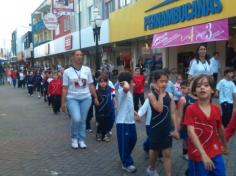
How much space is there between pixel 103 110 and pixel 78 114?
1074 millimetres

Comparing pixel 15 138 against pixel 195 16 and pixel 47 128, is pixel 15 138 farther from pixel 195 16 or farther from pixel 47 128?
pixel 195 16

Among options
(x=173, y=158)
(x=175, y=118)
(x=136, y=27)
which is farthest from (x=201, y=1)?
(x=175, y=118)

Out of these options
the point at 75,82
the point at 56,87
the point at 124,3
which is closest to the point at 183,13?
the point at 56,87

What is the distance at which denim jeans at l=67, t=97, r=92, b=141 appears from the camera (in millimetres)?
7340

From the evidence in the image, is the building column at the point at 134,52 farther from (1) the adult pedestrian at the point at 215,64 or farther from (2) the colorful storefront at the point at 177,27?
(1) the adult pedestrian at the point at 215,64

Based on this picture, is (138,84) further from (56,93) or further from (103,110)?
(103,110)

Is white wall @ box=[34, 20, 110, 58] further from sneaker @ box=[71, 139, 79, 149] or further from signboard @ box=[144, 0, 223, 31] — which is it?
sneaker @ box=[71, 139, 79, 149]

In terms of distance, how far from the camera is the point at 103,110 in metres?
8.36

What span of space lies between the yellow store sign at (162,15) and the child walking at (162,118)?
8635 mm

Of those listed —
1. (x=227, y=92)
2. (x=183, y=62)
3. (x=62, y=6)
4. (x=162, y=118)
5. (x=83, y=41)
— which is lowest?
(x=162, y=118)

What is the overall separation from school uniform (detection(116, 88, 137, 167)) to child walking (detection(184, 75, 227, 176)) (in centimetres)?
202

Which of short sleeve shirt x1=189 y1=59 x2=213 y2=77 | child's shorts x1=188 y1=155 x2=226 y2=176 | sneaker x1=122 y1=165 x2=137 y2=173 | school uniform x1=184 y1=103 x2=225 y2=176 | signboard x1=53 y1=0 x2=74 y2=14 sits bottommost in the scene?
sneaker x1=122 y1=165 x2=137 y2=173

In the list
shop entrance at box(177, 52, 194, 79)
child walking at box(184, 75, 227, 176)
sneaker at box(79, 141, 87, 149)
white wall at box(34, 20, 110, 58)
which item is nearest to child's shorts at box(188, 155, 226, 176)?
child walking at box(184, 75, 227, 176)

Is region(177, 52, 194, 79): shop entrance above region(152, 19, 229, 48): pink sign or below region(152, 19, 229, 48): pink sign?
below
